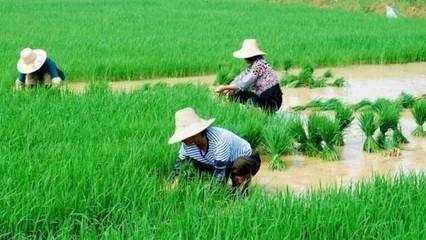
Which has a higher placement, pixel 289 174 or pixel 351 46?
pixel 289 174

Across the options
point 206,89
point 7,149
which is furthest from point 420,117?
point 7,149

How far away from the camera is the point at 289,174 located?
5492mm

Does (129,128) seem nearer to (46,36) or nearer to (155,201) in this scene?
(155,201)

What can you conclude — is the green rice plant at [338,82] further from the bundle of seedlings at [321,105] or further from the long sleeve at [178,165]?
the long sleeve at [178,165]

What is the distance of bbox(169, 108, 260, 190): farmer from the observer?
13.9ft

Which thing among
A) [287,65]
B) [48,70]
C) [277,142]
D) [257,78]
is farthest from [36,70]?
[287,65]

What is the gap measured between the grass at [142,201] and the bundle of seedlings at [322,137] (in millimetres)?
1293

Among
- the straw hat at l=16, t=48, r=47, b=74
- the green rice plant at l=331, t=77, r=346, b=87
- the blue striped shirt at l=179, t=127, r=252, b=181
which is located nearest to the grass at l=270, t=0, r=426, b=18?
the green rice plant at l=331, t=77, r=346, b=87

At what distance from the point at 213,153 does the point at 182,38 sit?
10.1m

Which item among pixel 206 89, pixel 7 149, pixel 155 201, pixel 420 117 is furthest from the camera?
pixel 206 89

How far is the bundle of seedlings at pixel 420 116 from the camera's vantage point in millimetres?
6617

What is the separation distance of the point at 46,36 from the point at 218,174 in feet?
34.2

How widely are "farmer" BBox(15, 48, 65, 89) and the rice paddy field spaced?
223 mm

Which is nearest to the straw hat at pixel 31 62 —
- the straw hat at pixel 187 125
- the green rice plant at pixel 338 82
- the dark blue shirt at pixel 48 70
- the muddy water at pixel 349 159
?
the dark blue shirt at pixel 48 70
